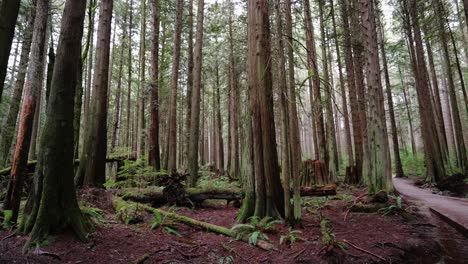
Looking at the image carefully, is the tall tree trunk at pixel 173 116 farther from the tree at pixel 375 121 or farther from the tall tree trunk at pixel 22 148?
the tree at pixel 375 121

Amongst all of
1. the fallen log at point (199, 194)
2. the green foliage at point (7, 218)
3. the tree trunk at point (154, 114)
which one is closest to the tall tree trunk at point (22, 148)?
the green foliage at point (7, 218)

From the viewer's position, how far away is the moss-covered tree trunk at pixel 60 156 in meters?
4.05

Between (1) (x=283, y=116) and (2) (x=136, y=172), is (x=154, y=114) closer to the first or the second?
(2) (x=136, y=172)

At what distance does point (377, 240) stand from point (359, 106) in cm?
1064

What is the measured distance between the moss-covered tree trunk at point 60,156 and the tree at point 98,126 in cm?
345

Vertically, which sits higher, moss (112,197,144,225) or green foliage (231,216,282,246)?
moss (112,197,144,225)

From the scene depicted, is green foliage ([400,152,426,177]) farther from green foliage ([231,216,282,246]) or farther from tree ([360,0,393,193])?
green foliage ([231,216,282,246])

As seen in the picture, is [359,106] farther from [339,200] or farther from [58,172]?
[58,172]

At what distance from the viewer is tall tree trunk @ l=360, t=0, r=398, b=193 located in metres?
8.13

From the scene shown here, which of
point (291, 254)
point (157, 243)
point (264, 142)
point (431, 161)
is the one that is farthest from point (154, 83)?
point (431, 161)

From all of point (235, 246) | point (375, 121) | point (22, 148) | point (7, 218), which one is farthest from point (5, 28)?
point (375, 121)

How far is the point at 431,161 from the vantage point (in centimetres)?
1403

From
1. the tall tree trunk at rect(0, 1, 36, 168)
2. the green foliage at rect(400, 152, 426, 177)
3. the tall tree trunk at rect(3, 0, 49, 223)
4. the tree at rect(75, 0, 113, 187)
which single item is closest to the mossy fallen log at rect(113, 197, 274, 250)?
the tree at rect(75, 0, 113, 187)

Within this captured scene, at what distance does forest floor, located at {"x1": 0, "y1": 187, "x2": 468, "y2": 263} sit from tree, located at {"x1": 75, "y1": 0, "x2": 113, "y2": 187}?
2.28 metres
